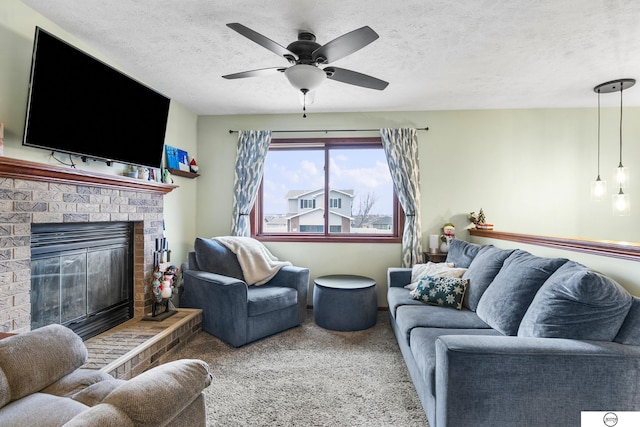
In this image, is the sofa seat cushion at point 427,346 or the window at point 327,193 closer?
the sofa seat cushion at point 427,346

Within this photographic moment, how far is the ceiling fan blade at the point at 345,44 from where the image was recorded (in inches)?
66.5

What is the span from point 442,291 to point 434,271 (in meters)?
0.40

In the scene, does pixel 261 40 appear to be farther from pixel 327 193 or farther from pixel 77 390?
pixel 327 193

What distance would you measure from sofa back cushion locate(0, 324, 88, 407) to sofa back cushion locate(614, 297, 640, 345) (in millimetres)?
2482

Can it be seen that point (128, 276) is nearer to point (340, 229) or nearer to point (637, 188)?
point (340, 229)

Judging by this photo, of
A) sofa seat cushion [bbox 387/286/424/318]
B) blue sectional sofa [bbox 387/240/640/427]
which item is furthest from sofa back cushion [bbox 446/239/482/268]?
blue sectional sofa [bbox 387/240/640/427]

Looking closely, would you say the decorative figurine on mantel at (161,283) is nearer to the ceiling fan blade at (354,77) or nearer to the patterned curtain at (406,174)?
the ceiling fan blade at (354,77)

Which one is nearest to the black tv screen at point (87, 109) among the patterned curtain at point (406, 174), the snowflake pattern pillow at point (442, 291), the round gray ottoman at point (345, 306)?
the round gray ottoman at point (345, 306)

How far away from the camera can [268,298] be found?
9.66 ft

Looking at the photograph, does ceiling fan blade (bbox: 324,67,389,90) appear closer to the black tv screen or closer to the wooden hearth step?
the black tv screen

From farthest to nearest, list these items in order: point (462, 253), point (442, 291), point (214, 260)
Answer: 1. point (214, 260)
2. point (462, 253)
3. point (442, 291)

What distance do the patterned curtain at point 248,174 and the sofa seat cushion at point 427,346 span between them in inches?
102

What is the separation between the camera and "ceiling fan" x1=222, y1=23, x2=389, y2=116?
176cm

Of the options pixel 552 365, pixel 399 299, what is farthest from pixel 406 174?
pixel 552 365
